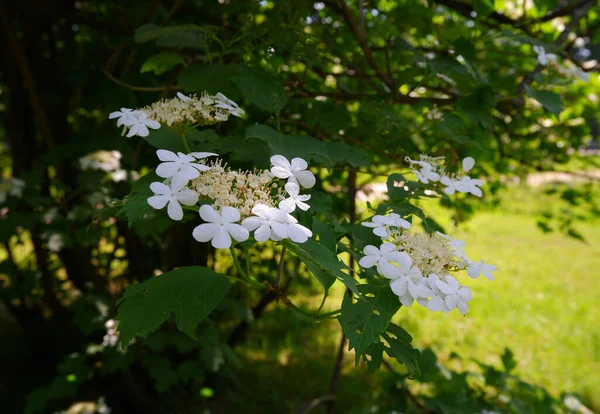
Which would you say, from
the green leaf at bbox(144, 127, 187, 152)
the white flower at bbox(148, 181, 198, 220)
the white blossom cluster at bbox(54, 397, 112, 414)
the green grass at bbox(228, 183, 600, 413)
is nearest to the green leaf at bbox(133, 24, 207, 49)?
the green leaf at bbox(144, 127, 187, 152)

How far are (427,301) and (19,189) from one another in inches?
79.1

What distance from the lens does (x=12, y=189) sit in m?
2.14

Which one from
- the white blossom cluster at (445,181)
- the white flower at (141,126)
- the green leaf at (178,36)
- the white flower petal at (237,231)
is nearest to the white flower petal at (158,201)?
the white flower petal at (237,231)

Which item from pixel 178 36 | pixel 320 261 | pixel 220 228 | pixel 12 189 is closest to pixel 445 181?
pixel 320 261

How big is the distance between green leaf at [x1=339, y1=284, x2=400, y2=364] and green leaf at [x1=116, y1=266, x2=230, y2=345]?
22 cm

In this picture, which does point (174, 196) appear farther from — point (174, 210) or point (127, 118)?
point (127, 118)

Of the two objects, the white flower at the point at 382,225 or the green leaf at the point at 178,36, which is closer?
the white flower at the point at 382,225

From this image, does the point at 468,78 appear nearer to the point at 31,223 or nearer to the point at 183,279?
the point at 183,279

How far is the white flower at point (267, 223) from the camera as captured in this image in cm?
70

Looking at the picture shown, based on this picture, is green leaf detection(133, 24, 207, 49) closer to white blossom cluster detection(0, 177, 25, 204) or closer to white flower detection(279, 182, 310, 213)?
white flower detection(279, 182, 310, 213)

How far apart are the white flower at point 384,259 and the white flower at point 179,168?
0.31 m

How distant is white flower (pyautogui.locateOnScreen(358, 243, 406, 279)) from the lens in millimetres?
789

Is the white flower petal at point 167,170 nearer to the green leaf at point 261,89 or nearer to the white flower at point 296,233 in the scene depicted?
the white flower at point 296,233

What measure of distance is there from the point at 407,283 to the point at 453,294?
8 cm
